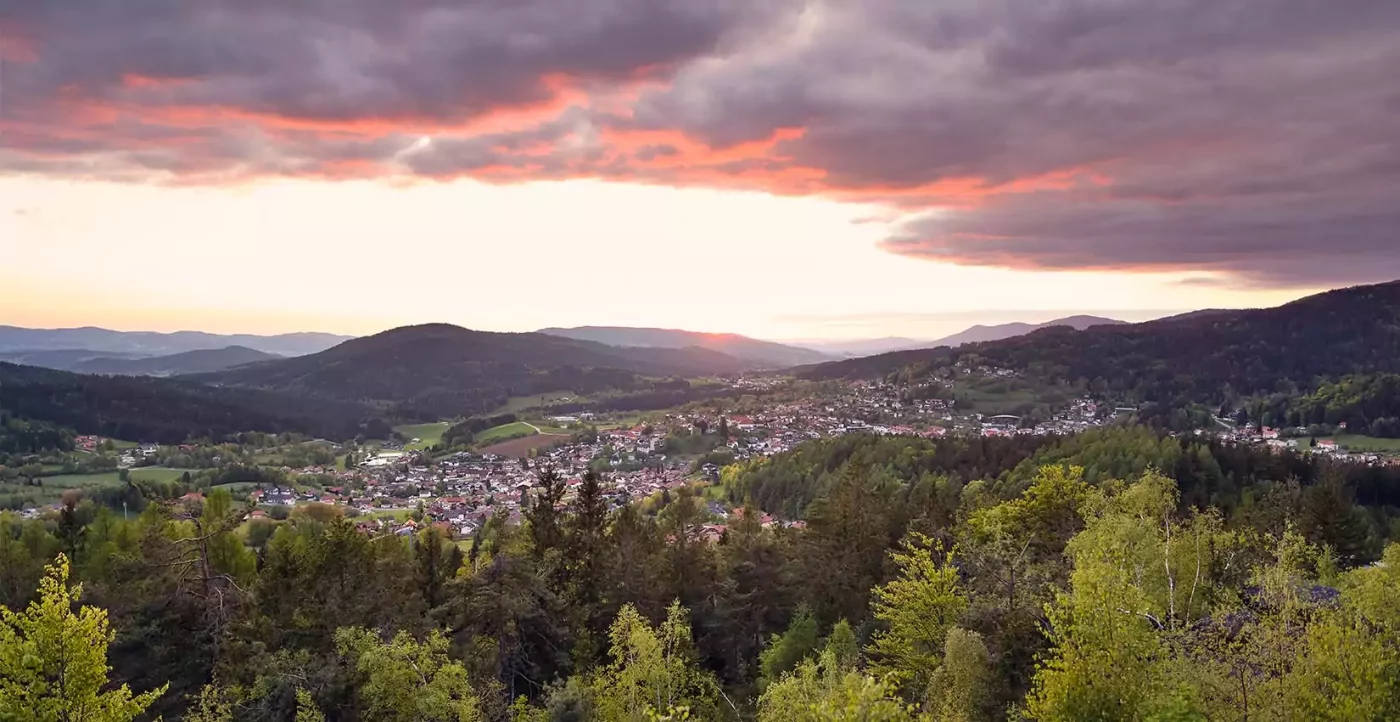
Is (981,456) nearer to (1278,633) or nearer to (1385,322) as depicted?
(1278,633)

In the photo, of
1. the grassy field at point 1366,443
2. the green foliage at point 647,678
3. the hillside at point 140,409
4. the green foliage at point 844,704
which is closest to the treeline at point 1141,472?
the green foliage at point 647,678

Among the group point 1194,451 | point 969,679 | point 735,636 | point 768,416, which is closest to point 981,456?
point 1194,451

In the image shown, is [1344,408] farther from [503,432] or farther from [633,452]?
[503,432]

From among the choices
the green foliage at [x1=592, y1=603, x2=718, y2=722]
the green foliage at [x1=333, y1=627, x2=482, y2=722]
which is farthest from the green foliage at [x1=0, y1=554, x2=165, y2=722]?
the green foliage at [x1=592, y1=603, x2=718, y2=722]

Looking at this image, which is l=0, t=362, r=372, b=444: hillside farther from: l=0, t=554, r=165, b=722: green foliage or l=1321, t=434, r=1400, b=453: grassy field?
l=1321, t=434, r=1400, b=453: grassy field

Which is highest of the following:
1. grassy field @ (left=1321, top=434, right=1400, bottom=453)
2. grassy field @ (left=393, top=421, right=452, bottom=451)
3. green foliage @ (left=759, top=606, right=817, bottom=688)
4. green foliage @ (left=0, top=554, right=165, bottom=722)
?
green foliage @ (left=0, top=554, right=165, bottom=722)

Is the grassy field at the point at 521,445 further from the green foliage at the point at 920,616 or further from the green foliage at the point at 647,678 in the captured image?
the green foliage at the point at 920,616

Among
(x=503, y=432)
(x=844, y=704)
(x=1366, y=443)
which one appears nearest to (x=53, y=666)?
(x=844, y=704)
